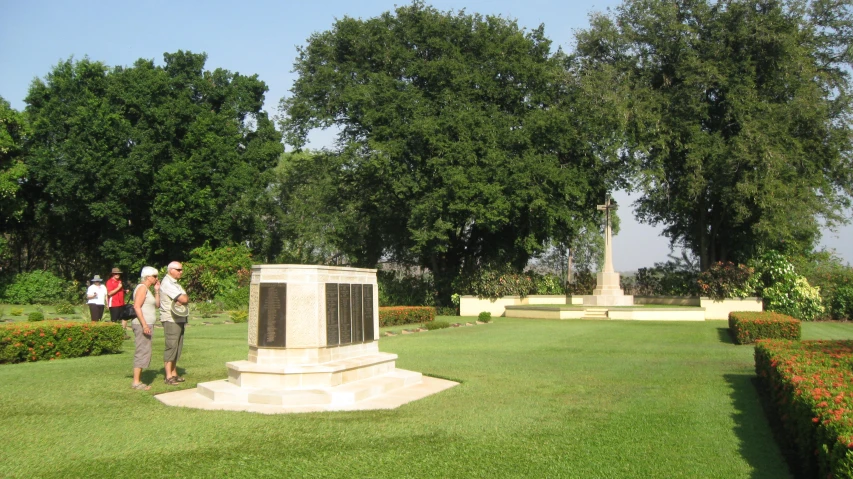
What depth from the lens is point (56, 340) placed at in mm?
12539

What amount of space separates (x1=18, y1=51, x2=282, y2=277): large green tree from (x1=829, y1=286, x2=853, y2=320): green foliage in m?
26.3

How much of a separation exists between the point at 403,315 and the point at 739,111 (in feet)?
54.1

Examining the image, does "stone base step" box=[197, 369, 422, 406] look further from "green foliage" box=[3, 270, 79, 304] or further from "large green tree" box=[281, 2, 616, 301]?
"green foliage" box=[3, 270, 79, 304]

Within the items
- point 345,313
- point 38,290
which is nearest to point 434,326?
point 345,313

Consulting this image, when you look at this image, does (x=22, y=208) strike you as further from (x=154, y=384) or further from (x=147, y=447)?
(x=147, y=447)

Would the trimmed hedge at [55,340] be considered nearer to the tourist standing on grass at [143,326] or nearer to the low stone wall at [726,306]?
the tourist standing on grass at [143,326]

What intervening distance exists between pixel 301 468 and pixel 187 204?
97.2 ft

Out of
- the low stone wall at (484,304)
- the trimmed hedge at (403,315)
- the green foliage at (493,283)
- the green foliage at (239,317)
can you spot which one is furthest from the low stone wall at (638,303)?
the green foliage at (239,317)

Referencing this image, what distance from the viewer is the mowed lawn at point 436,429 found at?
5.77m

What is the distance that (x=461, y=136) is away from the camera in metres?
28.4

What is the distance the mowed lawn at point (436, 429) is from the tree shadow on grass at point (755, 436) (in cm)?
2

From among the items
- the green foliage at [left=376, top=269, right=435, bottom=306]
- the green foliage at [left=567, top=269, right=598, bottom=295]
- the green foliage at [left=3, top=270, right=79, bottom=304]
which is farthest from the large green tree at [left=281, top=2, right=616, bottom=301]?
the green foliage at [left=3, top=270, right=79, bottom=304]

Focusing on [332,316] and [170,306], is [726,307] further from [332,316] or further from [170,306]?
[170,306]

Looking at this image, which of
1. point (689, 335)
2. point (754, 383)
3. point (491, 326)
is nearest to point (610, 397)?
point (754, 383)
